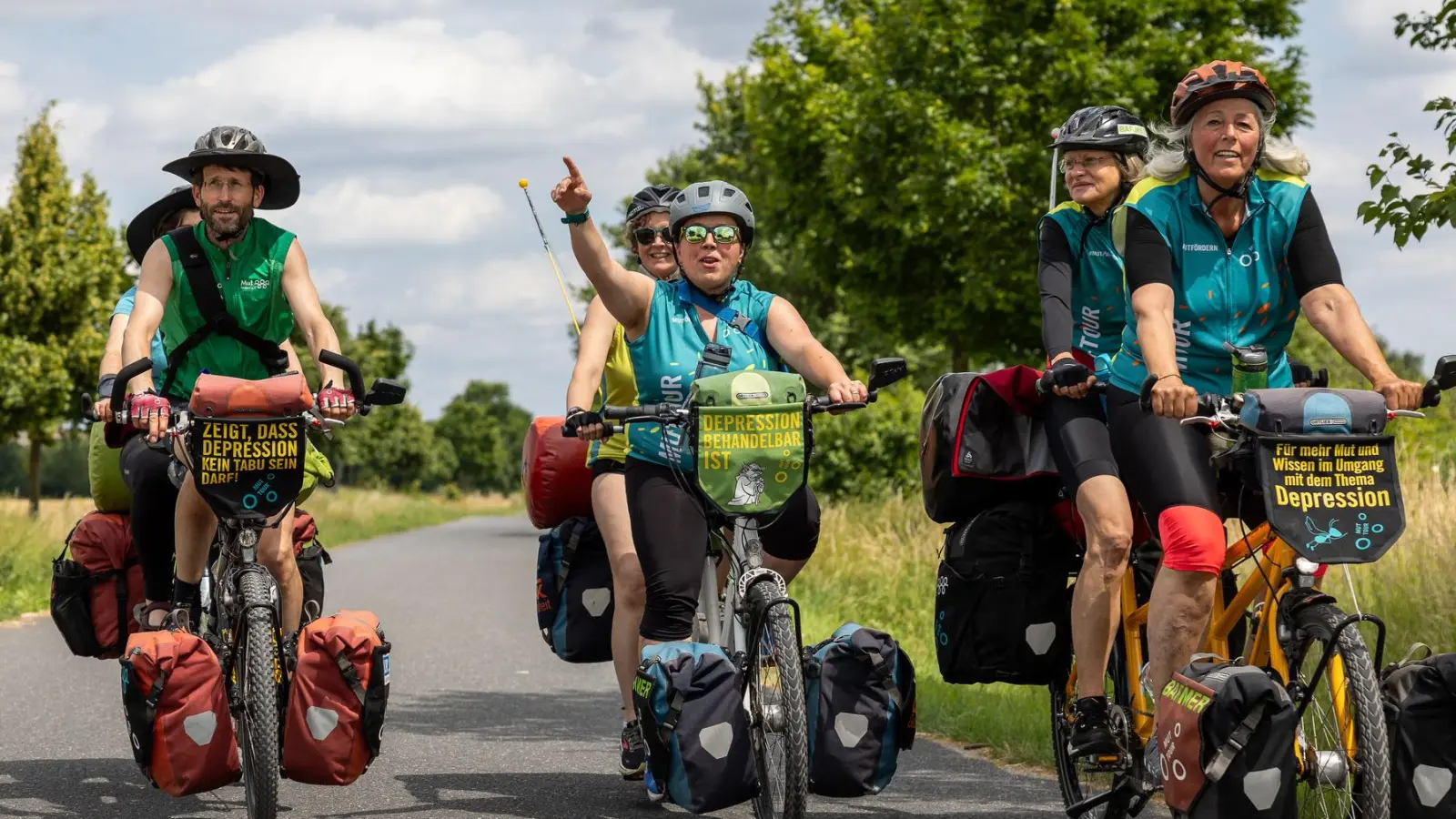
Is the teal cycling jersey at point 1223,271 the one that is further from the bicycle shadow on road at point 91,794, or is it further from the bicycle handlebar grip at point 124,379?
the bicycle shadow on road at point 91,794

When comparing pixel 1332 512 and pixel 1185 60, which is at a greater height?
pixel 1185 60

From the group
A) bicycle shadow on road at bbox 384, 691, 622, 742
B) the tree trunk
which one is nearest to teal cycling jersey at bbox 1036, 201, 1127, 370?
bicycle shadow on road at bbox 384, 691, 622, 742

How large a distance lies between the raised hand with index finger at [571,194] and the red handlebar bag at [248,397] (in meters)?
0.94

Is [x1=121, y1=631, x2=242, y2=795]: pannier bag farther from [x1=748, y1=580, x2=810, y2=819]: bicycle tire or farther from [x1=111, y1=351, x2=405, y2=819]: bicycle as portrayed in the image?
[x1=748, y1=580, x2=810, y2=819]: bicycle tire

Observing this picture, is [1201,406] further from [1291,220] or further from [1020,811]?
[1020,811]

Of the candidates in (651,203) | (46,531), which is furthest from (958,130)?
(651,203)

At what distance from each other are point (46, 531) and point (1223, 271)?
55.7 ft

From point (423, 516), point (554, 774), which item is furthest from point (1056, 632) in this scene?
point (423, 516)

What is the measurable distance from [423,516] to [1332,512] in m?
47.5

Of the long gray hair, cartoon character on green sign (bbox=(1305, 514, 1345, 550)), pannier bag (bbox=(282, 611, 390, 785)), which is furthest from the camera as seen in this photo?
pannier bag (bbox=(282, 611, 390, 785))

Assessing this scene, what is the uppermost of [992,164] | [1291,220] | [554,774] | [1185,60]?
[1185,60]

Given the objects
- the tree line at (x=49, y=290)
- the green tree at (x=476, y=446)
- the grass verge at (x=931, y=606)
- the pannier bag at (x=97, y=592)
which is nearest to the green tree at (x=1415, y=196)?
the grass verge at (x=931, y=606)

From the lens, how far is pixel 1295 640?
14.4 feet

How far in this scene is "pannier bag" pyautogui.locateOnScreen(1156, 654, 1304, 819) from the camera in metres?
4.10
